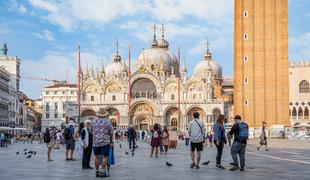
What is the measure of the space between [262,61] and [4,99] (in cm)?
3988

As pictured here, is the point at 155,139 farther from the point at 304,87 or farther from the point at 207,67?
the point at 207,67

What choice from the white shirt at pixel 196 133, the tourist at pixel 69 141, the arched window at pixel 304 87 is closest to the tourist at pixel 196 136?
the white shirt at pixel 196 133

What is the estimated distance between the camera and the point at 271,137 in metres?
53.2

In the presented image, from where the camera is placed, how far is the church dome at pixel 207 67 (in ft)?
328

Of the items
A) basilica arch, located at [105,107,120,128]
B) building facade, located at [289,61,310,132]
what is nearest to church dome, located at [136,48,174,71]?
basilica arch, located at [105,107,120,128]

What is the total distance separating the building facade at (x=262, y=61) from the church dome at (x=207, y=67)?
4407 cm

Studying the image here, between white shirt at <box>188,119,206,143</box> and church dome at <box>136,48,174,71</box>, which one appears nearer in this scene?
white shirt at <box>188,119,206,143</box>

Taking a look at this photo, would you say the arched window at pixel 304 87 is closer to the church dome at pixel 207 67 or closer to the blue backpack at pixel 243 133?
the church dome at pixel 207 67

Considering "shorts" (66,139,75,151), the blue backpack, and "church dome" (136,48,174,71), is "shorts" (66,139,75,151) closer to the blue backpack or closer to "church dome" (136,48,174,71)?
the blue backpack

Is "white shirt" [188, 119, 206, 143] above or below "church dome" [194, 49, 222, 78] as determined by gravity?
below

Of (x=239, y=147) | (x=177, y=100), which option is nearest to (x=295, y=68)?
(x=177, y=100)

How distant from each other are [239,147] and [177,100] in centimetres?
6713

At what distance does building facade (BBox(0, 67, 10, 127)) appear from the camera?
73.1 metres

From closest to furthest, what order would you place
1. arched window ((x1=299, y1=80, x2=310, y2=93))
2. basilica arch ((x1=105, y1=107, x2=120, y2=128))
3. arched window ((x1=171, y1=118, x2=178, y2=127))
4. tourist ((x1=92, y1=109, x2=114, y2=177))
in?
tourist ((x1=92, y1=109, x2=114, y2=177))
arched window ((x1=299, y1=80, x2=310, y2=93))
arched window ((x1=171, y1=118, x2=178, y2=127))
basilica arch ((x1=105, y1=107, x2=120, y2=128))
